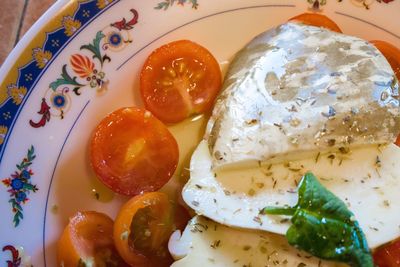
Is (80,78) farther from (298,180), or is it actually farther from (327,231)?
(327,231)

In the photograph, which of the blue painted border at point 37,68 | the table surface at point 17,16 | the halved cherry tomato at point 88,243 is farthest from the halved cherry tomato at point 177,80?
the table surface at point 17,16

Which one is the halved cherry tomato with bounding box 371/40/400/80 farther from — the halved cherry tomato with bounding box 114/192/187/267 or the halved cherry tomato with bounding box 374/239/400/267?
the halved cherry tomato with bounding box 114/192/187/267

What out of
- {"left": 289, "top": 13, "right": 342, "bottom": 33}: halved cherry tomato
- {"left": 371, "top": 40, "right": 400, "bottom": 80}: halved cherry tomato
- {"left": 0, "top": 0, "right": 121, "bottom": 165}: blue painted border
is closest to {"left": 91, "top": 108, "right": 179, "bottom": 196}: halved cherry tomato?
{"left": 0, "top": 0, "right": 121, "bottom": 165}: blue painted border

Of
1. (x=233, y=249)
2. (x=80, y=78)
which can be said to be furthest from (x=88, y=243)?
(x=80, y=78)

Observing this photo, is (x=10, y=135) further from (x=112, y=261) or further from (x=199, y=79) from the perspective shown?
(x=199, y=79)

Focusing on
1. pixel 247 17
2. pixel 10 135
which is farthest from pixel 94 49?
pixel 247 17

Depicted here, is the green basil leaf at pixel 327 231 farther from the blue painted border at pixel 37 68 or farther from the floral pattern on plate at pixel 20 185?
the blue painted border at pixel 37 68
